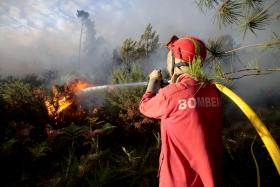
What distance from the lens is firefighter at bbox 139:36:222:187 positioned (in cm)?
289

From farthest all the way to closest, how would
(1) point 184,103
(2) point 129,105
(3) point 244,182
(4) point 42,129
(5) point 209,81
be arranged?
(2) point 129,105 → (4) point 42,129 → (3) point 244,182 → (1) point 184,103 → (5) point 209,81

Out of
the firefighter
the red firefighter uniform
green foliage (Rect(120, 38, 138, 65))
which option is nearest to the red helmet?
the firefighter

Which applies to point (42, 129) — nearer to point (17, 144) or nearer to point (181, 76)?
point (17, 144)

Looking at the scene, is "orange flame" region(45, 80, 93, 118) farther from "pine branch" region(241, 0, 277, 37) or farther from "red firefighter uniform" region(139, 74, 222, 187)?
"red firefighter uniform" region(139, 74, 222, 187)

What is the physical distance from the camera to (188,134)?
2.91 metres

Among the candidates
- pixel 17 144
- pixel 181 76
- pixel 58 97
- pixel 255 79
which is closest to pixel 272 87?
pixel 255 79

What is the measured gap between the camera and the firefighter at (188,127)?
2.89 m

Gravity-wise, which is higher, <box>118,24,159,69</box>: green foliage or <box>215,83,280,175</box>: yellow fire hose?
<box>118,24,159,69</box>: green foliage

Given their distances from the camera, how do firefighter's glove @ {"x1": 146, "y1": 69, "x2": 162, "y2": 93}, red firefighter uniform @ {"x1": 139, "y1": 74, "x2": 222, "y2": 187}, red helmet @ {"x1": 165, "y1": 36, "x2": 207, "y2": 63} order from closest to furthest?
1. red firefighter uniform @ {"x1": 139, "y1": 74, "x2": 222, "y2": 187}
2. red helmet @ {"x1": 165, "y1": 36, "x2": 207, "y2": 63}
3. firefighter's glove @ {"x1": 146, "y1": 69, "x2": 162, "y2": 93}

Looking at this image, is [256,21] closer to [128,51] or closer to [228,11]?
[228,11]

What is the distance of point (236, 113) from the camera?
41.6ft

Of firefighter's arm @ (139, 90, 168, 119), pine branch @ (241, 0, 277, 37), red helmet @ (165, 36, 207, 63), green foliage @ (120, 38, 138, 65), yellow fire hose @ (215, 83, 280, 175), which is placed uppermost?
green foliage @ (120, 38, 138, 65)

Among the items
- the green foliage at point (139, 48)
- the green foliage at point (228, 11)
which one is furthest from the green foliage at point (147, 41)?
the green foliage at point (228, 11)

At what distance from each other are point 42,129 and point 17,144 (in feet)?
3.34
